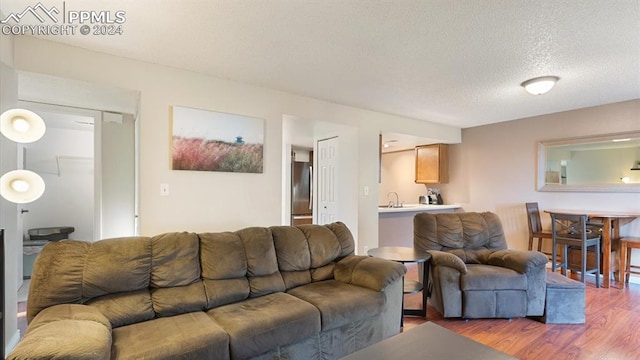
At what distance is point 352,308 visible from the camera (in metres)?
2.18

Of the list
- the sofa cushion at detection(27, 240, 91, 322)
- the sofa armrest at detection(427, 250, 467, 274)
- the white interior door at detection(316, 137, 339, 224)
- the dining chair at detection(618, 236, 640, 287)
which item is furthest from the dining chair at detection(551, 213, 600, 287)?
the sofa cushion at detection(27, 240, 91, 322)

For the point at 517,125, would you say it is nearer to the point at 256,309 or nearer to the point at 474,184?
the point at 474,184

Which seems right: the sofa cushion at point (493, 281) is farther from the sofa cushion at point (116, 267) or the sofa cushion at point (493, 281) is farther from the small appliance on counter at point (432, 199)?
the small appliance on counter at point (432, 199)

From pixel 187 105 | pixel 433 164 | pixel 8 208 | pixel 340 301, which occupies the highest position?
pixel 187 105

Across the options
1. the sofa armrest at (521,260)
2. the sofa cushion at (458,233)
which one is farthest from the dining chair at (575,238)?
the sofa armrest at (521,260)

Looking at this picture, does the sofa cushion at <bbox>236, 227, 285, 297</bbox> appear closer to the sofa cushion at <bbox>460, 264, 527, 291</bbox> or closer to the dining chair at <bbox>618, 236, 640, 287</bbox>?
→ the sofa cushion at <bbox>460, 264, 527, 291</bbox>

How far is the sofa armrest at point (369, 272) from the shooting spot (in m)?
2.39

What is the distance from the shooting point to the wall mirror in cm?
400

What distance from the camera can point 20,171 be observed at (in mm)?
1667

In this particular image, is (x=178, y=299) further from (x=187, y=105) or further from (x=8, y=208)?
(x=187, y=105)

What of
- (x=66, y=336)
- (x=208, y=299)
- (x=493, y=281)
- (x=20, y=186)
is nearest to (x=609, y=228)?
(x=493, y=281)

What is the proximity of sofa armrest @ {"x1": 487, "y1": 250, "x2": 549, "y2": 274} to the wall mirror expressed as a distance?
88.0 inches

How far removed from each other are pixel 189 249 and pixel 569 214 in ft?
14.5

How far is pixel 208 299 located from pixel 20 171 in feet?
4.29
